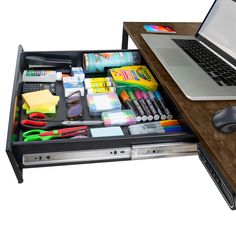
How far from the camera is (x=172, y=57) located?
1184mm

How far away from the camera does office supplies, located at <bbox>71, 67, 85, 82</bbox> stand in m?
1.28

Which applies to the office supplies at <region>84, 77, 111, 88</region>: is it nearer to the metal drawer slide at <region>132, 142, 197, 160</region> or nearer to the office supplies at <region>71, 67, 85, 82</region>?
the office supplies at <region>71, 67, 85, 82</region>

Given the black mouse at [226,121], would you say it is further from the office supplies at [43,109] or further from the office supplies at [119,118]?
the office supplies at [43,109]

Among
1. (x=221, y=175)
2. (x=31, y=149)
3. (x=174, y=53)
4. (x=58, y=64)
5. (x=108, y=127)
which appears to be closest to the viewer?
(x=221, y=175)

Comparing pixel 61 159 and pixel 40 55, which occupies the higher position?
pixel 40 55

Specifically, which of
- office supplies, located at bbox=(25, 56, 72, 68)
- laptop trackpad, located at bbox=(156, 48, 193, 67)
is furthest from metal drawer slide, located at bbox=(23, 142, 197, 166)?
office supplies, located at bbox=(25, 56, 72, 68)

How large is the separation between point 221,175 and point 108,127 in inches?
16.6

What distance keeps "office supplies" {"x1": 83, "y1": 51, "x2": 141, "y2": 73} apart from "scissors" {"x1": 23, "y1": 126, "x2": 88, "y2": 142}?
431mm

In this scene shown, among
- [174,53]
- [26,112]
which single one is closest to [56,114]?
[26,112]

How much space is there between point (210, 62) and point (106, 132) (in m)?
0.52

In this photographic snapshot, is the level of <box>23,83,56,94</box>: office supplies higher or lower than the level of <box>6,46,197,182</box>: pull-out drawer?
higher

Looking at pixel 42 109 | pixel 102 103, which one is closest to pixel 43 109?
pixel 42 109

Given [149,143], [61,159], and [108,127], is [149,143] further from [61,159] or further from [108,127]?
[61,159]

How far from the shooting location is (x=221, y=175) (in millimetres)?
722
